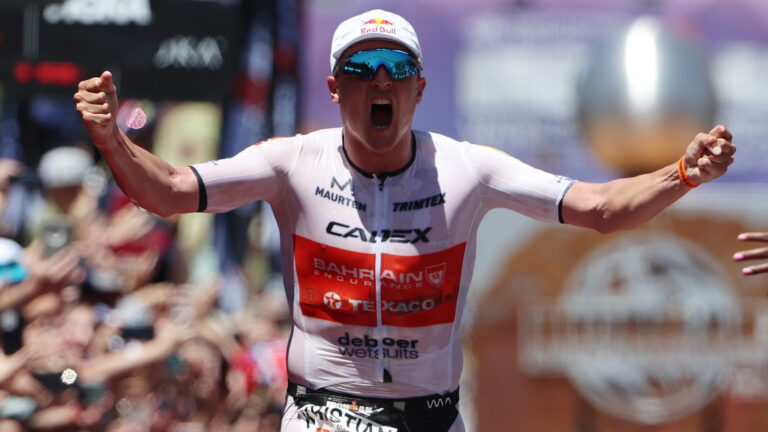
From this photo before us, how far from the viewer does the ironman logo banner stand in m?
3.86

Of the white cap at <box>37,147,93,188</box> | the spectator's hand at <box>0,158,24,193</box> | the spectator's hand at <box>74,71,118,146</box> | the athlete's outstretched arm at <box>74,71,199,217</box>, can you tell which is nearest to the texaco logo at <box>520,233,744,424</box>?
the white cap at <box>37,147,93,188</box>

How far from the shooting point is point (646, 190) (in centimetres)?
383

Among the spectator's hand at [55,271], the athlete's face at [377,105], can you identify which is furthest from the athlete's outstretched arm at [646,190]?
the spectator's hand at [55,271]

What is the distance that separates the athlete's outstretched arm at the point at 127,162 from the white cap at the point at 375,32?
2.26ft

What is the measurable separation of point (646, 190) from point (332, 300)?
1.08 meters

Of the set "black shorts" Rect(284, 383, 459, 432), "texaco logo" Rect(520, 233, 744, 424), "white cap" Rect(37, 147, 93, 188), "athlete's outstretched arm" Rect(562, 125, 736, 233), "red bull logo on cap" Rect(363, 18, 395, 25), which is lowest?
"texaco logo" Rect(520, 233, 744, 424)

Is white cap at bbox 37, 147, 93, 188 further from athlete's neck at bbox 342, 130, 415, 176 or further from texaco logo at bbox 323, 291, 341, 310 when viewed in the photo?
texaco logo at bbox 323, 291, 341, 310

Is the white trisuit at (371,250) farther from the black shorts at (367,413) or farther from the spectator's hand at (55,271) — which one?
the spectator's hand at (55,271)

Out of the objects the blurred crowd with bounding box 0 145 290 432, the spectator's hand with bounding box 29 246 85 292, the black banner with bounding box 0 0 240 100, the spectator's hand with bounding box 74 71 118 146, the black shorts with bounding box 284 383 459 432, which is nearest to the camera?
the spectator's hand with bounding box 74 71 118 146

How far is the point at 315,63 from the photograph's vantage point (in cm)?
1255

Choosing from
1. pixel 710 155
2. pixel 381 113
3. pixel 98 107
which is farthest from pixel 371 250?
pixel 710 155

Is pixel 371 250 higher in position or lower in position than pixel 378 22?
lower

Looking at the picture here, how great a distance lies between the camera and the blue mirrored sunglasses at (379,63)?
3.85 meters

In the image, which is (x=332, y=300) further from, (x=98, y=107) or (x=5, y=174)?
(x=5, y=174)
